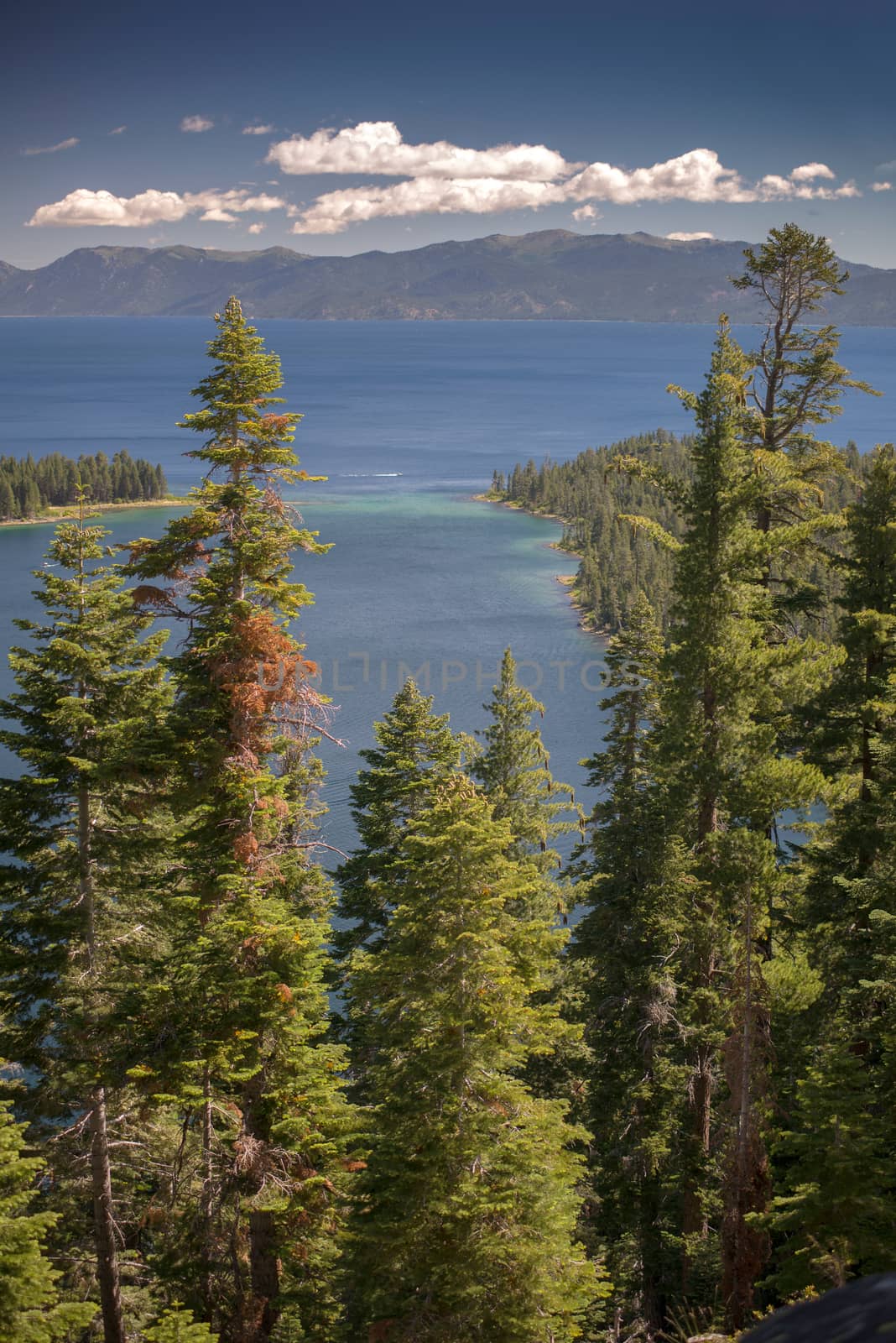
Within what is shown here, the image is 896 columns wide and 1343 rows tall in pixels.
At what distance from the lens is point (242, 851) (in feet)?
43.9

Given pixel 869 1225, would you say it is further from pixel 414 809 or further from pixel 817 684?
pixel 414 809

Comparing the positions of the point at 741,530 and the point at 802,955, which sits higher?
the point at 741,530

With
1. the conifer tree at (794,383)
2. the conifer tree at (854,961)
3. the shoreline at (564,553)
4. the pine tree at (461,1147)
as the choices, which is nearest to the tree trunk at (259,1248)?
the pine tree at (461,1147)

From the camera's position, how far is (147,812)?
14375 mm

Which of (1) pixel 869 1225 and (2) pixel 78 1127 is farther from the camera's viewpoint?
(2) pixel 78 1127

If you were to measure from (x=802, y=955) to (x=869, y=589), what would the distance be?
6.32m

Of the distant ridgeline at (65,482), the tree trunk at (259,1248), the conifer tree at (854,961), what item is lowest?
the tree trunk at (259,1248)

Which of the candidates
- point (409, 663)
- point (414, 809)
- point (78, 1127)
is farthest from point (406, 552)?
point (78, 1127)

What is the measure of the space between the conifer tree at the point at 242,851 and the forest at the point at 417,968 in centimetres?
5

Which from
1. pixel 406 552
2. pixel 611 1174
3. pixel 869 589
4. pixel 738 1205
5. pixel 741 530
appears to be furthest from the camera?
pixel 406 552

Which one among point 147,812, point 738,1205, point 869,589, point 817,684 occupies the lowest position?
point 738,1205

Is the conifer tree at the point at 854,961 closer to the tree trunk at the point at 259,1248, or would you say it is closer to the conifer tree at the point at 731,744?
the conifer tree at the point at 731,744

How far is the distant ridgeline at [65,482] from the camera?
142375 mm

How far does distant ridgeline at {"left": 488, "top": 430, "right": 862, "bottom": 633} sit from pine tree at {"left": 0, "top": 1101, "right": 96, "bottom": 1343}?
72941mm
